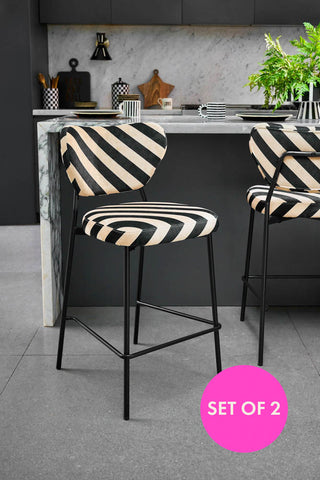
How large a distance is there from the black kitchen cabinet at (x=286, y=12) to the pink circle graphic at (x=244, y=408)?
3480 millimetres

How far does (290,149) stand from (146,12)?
10.5ft

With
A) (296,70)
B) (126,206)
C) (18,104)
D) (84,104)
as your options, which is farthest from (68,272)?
(84,104)

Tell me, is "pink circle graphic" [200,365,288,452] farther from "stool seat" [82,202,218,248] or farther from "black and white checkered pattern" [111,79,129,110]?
"black and white checkered pattern" [111,79,129,110]

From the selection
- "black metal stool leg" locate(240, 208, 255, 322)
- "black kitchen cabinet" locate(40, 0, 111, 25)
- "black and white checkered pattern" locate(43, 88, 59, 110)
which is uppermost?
"black kitchen cabinet" locate(40, 0, 111, 25)

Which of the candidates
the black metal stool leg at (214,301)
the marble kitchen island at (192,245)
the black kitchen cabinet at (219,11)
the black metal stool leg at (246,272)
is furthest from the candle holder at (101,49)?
the black metal stool leg at (214,301)

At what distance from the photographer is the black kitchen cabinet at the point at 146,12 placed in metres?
4.74

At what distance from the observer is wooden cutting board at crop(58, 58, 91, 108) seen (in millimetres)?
5109

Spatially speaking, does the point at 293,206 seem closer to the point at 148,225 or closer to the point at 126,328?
the point at 148,225

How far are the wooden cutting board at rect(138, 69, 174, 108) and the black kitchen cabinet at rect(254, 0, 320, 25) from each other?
96 centimetres

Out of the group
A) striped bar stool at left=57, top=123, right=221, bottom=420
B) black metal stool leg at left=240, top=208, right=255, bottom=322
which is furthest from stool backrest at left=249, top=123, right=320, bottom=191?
black metal stool leg at left=240, top=208, right=255, bottom=322

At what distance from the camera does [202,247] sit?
2746mm

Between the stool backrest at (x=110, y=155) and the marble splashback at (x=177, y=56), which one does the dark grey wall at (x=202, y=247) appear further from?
the marble splashback at (x=177, y=56)

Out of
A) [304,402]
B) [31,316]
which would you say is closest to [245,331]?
[304,402]

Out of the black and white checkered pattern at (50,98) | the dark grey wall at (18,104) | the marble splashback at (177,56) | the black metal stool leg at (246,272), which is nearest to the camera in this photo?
the black metal stool leg at (246,272)
